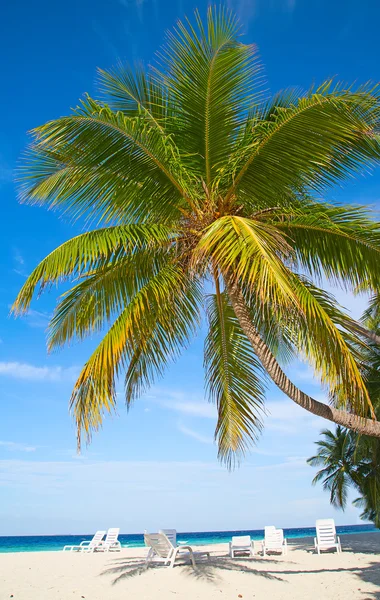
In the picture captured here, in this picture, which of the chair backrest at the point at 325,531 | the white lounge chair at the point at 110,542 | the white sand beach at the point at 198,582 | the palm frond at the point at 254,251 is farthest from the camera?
the white lounge chair at the point at 110,542

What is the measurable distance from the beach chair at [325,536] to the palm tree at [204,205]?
12055 millimetres

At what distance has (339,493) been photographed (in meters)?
24.8

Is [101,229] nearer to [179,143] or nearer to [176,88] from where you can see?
[179,143]

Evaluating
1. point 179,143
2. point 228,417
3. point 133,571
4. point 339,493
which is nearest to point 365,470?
point 339,493

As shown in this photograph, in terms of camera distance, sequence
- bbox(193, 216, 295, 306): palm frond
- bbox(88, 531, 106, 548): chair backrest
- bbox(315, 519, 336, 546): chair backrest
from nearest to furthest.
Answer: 1. bbox(193, 216, 295, 306): palm frond
2. bbox(315, 519, 336, 546): chair backrest
3. bbox(88, 531, 106, 548): chair backrest

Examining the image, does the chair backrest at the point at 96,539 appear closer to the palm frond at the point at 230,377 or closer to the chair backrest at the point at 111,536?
the chair backrest at the point at 111,536

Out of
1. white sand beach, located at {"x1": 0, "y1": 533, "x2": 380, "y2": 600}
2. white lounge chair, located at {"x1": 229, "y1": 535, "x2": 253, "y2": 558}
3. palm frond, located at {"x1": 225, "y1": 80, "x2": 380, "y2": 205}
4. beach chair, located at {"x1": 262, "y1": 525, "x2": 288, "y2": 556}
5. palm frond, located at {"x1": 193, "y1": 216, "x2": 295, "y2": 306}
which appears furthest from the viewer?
beach chair, located at {"x1": 262, "y1": 525, "x2": 288, "y2": 556}

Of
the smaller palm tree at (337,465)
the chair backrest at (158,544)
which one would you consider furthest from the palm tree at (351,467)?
the chair backrest at (158,544)

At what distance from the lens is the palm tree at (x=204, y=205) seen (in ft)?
18.7

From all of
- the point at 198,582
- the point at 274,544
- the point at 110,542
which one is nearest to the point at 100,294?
the point at 198,582

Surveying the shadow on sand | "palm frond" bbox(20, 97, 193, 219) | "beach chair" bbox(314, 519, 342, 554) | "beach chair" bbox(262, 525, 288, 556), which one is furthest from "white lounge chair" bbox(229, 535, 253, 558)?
"palm frond" bbox(20, 97, 193, 219)

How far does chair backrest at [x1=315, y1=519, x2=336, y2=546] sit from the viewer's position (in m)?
16.6

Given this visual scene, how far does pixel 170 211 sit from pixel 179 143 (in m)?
0.87

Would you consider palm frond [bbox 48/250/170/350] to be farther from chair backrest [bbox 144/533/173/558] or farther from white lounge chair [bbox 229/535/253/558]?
white lounge chair [bbox 229/535/253/558]
